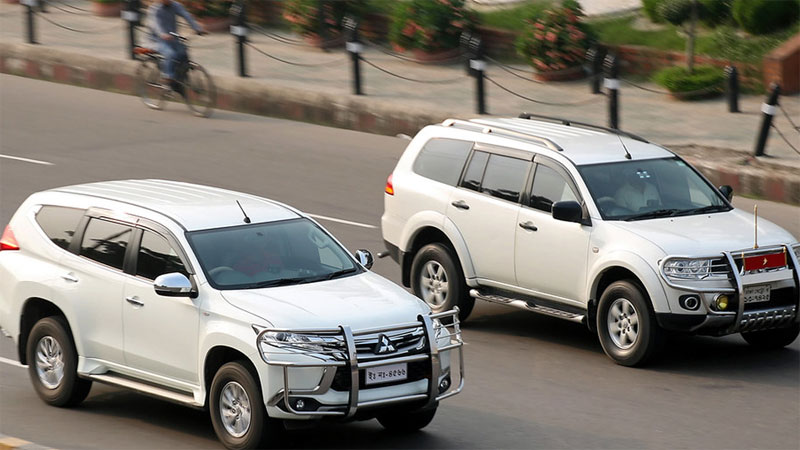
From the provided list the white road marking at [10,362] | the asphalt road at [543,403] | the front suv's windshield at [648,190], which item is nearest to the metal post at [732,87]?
the asphalt road at [543,403]

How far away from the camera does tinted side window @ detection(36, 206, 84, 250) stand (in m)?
10.6

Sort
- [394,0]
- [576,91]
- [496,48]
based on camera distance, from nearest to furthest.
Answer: [576,91] < [496,48] < [394,0]

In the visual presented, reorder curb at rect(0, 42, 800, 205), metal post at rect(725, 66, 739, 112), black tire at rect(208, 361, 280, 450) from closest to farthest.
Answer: black tire at rect(208, 361, 280, 450)
curb at rect(0, 42, 800, 205)
metal post at rect(725, 66, 739, 112)

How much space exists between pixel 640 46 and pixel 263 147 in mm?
7503

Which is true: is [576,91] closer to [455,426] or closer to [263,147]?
[263,147]

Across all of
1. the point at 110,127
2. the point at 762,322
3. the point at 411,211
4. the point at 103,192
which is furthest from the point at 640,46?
the point at 103,192

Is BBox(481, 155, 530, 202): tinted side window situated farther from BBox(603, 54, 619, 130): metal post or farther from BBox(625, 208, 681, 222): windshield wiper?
BBox(603, 54, 619, 130): metal post

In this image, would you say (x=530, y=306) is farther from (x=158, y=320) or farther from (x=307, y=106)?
(x=307, y=106)

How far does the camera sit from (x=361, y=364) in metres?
8.98

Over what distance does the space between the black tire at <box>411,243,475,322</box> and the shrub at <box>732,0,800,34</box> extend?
42.9ft

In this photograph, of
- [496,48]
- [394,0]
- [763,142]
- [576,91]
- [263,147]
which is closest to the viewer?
[763,142]

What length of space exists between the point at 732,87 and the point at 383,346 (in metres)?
14.1

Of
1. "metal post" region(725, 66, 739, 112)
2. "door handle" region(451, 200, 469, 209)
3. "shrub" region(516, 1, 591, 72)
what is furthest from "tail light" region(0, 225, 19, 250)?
"shrub" region(516, 1, 591, 72)

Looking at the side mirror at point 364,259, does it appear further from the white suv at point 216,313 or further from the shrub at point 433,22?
the shrub at point 433,22
